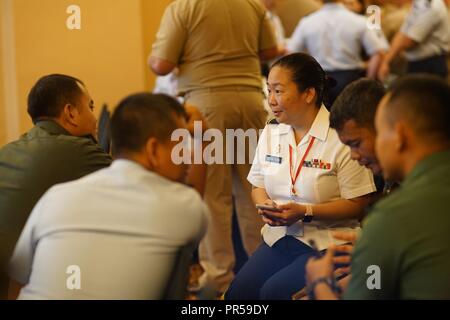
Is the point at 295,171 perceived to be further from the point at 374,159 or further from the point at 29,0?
the point at 29,0

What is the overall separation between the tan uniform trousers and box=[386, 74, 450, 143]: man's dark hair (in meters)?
1.85

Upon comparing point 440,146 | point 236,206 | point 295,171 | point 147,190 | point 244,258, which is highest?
point 440,146

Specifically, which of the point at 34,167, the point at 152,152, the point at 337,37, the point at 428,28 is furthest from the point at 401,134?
the point at 428,28

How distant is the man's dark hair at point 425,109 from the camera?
5.37ft

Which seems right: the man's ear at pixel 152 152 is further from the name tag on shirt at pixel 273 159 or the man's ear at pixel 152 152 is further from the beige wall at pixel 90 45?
the beige wall at pixel 90 45

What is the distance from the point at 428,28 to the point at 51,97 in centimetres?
333

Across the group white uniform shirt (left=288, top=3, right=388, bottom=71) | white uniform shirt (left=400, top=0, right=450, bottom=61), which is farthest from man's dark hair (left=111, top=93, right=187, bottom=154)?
white uniform shirt (left=400, top=0, right=450, bottom=61)

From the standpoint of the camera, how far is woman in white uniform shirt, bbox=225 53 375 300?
2479 millimetres

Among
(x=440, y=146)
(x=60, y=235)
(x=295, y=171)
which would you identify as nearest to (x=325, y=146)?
(x=295, y=171)

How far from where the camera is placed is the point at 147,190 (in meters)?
1.74

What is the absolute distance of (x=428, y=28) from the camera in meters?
5.09

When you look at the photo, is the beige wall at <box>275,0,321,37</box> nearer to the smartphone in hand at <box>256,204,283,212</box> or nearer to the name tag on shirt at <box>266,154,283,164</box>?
the name tag on shirt at <box>266,154,283,164</box>

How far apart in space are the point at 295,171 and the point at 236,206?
1119mm

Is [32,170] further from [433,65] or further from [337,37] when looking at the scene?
[433,65]
